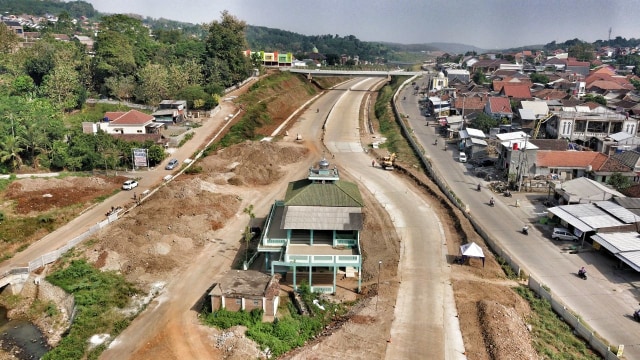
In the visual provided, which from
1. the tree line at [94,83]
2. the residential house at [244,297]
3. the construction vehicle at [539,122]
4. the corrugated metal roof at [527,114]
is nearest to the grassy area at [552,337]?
the residential house at [244,297]

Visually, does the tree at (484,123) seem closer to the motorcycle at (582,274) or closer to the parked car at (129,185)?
the motorcycle at (582,274)

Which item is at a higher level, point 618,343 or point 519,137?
point 519,137

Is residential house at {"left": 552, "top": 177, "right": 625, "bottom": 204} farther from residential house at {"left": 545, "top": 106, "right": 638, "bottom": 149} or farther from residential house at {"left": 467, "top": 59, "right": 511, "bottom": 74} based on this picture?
residential house at {"left": 467, "top": 59, "right": 511, "bottom": 74}

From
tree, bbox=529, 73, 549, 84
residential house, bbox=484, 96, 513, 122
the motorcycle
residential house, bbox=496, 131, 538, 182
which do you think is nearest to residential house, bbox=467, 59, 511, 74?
tree, bbox=529, 73, 549, 84

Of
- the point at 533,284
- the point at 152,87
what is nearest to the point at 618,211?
the point at 533,284

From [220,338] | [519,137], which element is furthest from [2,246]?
[519,137]

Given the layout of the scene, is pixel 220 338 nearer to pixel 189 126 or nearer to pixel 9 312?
pixel 9 312
